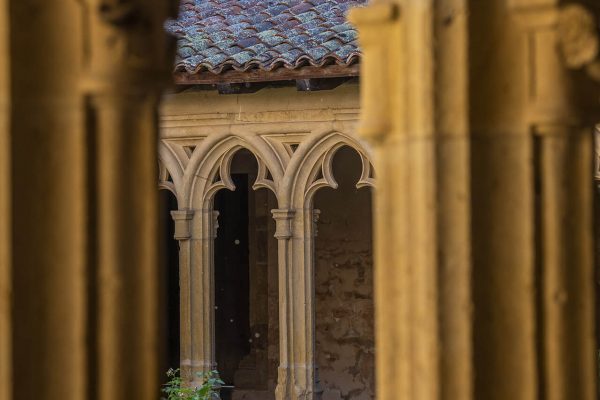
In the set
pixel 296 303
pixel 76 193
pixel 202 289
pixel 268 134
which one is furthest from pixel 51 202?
pixel 202 289

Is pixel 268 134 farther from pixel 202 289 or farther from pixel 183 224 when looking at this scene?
pixel 202 289

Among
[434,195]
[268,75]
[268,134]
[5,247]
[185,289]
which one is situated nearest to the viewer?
[5,247]

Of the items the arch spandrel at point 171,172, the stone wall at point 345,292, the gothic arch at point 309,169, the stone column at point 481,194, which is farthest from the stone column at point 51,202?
the stone wall at point 345,292

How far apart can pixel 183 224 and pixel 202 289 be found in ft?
1.77

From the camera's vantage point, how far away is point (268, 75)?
8695mm

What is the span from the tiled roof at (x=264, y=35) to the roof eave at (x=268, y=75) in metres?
0.04

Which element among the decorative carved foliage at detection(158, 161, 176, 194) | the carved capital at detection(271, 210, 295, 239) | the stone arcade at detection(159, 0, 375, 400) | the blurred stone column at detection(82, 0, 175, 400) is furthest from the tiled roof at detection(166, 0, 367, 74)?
the blurred stone column at detection(82, 0, 175, 400)

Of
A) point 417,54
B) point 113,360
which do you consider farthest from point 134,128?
point 417,54

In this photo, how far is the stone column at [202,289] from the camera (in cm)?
941

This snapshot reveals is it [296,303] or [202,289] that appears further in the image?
[202,289]

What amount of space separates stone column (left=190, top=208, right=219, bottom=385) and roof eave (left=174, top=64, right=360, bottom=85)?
1.15m

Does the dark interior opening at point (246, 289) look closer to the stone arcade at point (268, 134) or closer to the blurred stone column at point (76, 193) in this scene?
the stone arcade at point (268, 134)

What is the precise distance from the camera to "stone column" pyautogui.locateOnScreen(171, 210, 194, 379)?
942 cm

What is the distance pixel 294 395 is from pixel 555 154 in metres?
7.22
